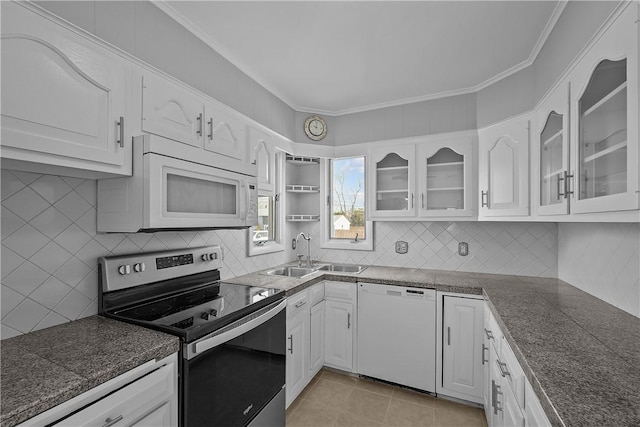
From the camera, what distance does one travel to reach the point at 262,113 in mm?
2512

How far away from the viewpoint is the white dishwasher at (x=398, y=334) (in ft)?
7.22

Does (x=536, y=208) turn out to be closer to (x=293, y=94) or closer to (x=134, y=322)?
(x=293, y=94)

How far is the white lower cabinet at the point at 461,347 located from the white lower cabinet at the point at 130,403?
1.80 m

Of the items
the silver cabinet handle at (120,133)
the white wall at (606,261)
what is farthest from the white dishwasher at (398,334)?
the silver cabinet handle at (120,133)

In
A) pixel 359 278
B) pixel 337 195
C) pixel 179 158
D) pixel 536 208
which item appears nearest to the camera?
pixel 179 158

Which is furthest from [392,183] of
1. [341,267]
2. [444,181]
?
[341,267]

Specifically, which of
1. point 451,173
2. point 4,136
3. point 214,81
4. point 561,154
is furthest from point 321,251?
point 4,136

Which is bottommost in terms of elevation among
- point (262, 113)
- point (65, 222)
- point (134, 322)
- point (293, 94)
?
point (134, 322)

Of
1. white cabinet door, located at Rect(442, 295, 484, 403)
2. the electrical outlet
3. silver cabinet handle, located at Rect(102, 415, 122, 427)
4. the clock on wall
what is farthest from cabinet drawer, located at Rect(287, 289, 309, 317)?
the clock on wall

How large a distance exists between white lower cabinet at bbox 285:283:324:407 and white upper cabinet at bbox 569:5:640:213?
1695 mm

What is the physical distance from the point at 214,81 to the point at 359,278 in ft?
5.99

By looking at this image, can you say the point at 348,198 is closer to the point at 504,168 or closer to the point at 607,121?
the point at 504,168

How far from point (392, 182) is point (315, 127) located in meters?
1.00

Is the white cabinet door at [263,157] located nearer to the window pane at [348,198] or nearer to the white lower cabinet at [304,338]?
the window pane at [348,198]
